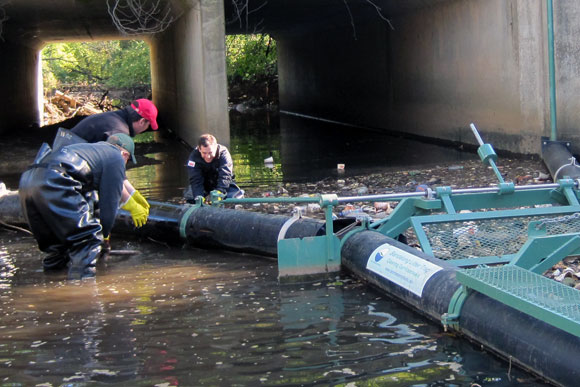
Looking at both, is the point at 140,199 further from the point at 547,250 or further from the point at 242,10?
the point at 242,10

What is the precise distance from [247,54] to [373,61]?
612 inches

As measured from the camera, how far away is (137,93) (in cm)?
3853

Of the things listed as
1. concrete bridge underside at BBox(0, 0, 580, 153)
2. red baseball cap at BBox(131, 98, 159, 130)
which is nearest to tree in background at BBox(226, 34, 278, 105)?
concrete bridge underside at BBox(0, 0, 580, 153)

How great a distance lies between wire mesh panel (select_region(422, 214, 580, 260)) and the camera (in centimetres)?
606

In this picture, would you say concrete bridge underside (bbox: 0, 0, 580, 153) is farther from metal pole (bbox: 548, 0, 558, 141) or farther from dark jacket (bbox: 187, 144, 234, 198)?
dark jacket (bbox: 187, 144, 234, 198)

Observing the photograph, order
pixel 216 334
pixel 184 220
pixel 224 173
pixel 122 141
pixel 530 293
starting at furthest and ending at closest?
pixel 224 173, pixel 184 220, pixel 122 141, pixel 216 334, pixel 530 293

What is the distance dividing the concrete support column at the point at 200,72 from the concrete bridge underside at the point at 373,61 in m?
0.02

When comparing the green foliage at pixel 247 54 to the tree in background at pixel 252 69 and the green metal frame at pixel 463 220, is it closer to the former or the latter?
A: the tree in background at pixel 252 69

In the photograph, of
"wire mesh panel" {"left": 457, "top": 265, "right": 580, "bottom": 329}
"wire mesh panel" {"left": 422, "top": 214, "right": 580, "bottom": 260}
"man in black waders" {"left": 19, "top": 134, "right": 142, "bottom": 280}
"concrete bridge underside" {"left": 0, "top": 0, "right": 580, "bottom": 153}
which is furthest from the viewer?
"concrete bridge underside" {"left": 0, "top": 0, "right": 580, "bottom": 153}

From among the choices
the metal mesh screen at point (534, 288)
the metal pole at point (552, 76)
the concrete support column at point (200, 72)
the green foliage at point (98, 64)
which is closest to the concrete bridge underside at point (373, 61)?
the concrete support column at point (200, 72)

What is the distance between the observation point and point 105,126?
24.1 feet

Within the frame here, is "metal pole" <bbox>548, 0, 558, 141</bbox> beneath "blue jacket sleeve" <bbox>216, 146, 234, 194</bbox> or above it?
above

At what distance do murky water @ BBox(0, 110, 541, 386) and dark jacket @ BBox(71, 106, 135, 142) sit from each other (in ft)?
3.87

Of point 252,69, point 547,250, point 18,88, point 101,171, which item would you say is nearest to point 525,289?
point 547,250
